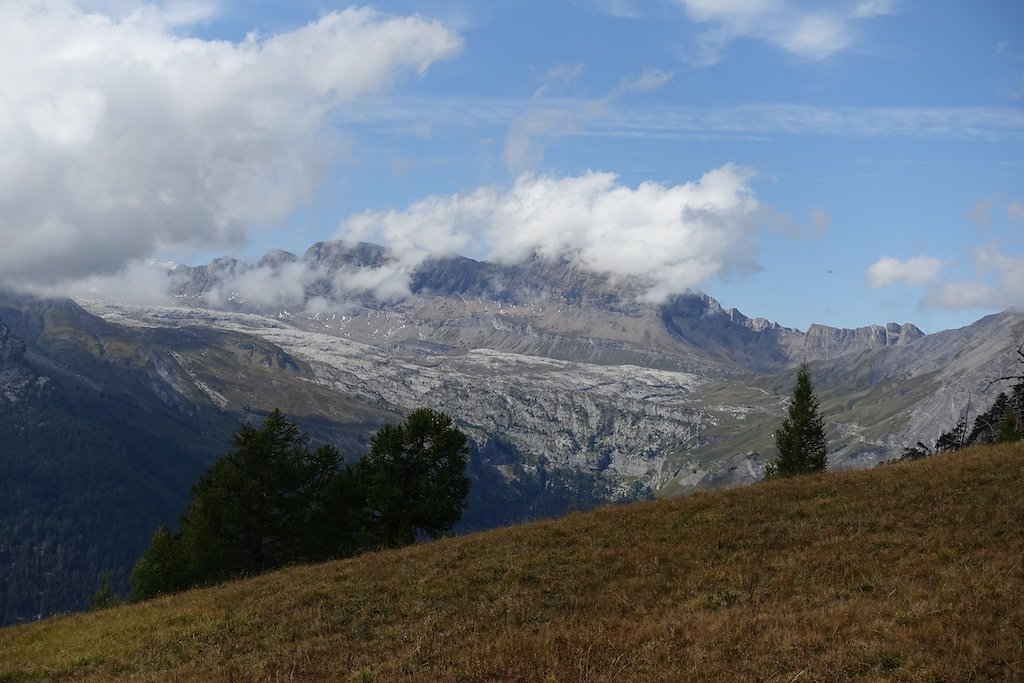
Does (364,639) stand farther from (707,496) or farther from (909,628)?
(707,496)

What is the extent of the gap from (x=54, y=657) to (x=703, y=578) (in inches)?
714

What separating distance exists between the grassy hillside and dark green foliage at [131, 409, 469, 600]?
18.4m

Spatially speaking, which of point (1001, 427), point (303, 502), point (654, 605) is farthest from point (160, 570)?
point (1001, 427)

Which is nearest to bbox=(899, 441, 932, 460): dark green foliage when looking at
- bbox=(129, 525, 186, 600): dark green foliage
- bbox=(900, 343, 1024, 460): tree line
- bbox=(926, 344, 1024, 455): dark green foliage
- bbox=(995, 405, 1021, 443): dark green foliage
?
bbox=(900, 343, 1024, 460): tree line

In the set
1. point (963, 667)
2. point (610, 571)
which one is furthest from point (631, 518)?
point (963, 667)

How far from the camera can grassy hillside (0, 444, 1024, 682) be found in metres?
14.5

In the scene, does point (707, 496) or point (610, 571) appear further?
point (707, 496)

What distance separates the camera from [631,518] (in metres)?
29.2

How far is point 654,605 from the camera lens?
1883cm

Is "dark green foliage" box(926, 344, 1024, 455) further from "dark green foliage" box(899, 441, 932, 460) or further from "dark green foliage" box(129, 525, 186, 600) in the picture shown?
"dark green foliage" box(129, 525, 186, 600)

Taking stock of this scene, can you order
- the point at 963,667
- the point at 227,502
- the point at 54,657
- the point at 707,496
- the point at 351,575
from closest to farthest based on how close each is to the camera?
the point at 963,667 → the point at 54,657 → the point at 351,575 → the point at 707,496 → the point at 227,502

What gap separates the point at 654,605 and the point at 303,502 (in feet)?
121

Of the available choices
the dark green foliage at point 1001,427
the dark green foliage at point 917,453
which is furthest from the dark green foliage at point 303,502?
the dark green foliage at point 1001,427

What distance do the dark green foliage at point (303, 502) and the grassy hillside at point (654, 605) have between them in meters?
18.4
